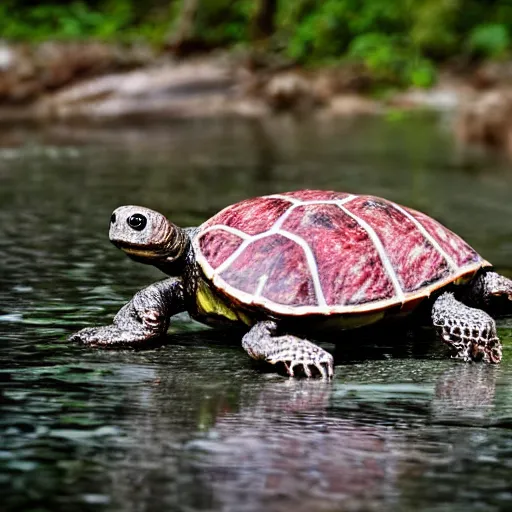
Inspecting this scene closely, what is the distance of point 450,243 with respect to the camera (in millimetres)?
3654

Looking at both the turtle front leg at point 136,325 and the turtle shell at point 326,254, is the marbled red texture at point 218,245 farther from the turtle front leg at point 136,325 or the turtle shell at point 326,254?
the turtle front leg at point 136,325

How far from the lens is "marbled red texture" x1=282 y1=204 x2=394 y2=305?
3295mm

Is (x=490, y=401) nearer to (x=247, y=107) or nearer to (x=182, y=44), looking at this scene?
(x=247, y=107)

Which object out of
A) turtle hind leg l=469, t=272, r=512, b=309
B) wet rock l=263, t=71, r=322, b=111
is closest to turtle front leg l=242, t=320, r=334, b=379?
turtle hind leg l=469, t=272, r=512, b=309

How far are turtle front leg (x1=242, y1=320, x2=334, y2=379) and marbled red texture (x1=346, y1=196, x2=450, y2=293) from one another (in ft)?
1.35

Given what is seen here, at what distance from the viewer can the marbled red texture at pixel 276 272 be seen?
10.6 feet

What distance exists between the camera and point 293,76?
61.6 feet

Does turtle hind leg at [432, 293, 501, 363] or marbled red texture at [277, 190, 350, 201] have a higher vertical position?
marbled red texture at [277, 190, 350, 201]

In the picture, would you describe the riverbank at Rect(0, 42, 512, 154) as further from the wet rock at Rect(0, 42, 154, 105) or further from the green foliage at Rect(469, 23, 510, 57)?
the green foliage at Rect(469, 23, 510, 57)

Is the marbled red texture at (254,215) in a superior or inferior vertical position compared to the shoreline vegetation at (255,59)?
inferior

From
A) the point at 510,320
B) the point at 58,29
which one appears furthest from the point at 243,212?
the point at 58,29

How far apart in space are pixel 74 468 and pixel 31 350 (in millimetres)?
1164

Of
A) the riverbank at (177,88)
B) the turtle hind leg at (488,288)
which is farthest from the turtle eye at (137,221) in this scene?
the riverbank at (177,88)

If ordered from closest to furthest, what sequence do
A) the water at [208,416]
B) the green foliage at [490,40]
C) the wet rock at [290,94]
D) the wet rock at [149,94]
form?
the water at [208,416]
the wet rock at [149,94]
the wet rock at [290,94]
the green foliage at [490,40]
